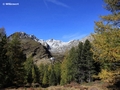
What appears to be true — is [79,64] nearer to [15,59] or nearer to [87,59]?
[87,59]

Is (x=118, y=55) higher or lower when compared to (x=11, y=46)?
lower

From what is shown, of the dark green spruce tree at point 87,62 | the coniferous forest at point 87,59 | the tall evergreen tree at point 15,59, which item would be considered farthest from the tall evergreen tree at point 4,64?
the dark green spruce tree at point 87,62

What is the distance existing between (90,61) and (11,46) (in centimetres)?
2514

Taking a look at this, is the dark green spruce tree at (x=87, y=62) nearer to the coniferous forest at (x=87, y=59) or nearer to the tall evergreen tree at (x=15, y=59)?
the coniferous forest at (x=87, y=59)

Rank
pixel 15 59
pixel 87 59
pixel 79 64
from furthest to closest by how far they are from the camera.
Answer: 1. pixel 79 64
2. pixel 87 59
3. pixel 15 59

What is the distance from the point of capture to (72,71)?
59.6m

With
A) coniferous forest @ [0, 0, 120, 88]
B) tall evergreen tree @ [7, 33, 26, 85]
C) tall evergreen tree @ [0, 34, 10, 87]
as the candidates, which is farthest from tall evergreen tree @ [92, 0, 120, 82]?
tall evergreen tree @ [7, 33, 26, 85]

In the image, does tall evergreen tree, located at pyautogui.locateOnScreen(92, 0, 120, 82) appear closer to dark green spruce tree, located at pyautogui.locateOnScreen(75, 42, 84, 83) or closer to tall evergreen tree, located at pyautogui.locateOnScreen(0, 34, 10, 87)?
tall evergreen tree, located at pyautogui.locateOnScreen(0, 34, 10, 87)

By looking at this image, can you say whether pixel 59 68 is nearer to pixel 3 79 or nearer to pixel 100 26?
pixel 3 79

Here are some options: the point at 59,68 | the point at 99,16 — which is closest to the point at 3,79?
the point at 99,16

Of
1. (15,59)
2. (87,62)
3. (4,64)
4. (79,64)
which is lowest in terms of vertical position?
(4,64)

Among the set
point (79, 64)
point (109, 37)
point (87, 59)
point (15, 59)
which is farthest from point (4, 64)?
point (79, 64)

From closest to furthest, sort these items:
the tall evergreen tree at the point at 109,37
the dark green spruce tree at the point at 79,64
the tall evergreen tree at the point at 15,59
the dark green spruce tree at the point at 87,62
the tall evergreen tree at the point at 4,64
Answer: the tall evergreen tree at the point at 109,37, the tall evergreen tree at the point at 4,64, the tall evergreen tree at the point at 15,59, the dark green spruce tree at the point at 87,62, the dark green spruce tree at the point at 79,64

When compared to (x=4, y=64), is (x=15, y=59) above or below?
above
